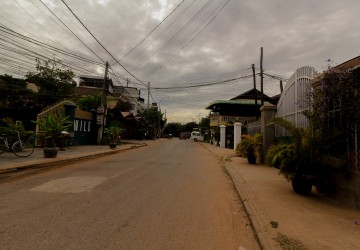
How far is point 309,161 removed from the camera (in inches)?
332

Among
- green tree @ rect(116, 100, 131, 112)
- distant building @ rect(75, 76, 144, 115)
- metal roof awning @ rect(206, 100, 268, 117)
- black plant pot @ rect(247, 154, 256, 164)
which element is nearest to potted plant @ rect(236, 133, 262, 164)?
black plant pot @ rect(247, 154, 256, 164)

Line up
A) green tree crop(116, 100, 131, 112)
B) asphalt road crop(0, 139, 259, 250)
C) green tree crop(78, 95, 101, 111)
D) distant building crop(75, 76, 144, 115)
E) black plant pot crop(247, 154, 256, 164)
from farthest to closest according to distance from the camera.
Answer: green tree crop(116, 100, 131, 112) < distant building crop(75, 76, 144, 115) < green tree crop(78, 95, 101, 111) < black plant pot crop(247, 154, 256, 164) < asphalt road crop(0, 139, 259, 250)

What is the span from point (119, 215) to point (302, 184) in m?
4.78

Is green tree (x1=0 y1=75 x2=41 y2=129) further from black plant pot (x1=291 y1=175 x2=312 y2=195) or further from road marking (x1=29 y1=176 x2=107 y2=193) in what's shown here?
black plant pot (x1=291 y1=175 x2=312 y2=195)

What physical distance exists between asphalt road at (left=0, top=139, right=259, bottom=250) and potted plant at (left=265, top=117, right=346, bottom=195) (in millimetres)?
1628

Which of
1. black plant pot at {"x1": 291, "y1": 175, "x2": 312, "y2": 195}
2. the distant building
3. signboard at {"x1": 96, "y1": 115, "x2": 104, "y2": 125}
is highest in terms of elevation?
the distant building

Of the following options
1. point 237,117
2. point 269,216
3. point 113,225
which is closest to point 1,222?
point 113,225

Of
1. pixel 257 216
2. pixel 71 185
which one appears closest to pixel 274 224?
pixel 257 216

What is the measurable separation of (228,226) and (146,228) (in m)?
1.48

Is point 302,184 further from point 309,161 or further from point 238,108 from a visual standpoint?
point 238,108

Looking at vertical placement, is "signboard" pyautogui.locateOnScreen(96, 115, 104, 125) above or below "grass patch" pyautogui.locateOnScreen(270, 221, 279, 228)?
above

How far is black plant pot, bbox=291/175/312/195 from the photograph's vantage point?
27.6 feet

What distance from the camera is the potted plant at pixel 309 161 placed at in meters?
8.16

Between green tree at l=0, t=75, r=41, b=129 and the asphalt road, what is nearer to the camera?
the asphalt road
